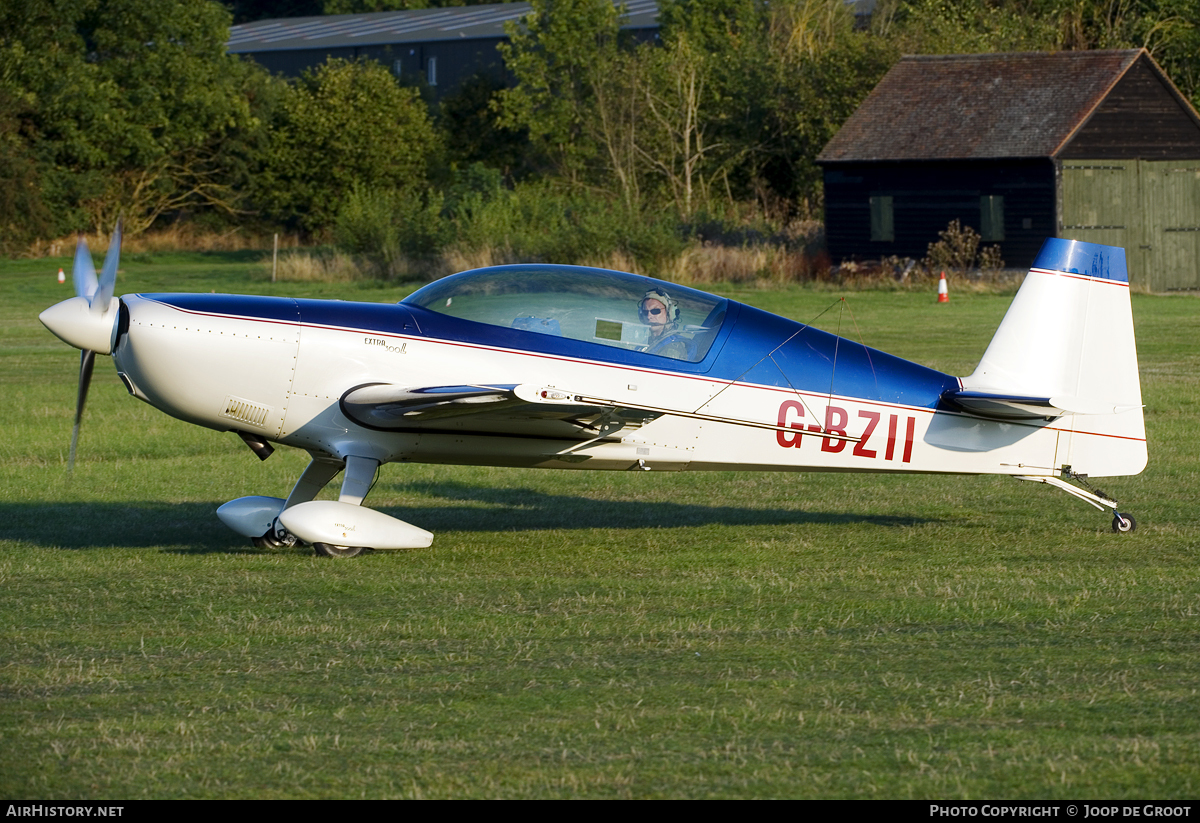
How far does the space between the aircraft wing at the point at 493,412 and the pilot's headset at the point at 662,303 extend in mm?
588

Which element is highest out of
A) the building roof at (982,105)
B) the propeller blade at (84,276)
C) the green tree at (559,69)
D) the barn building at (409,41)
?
the barn building at (409,41)

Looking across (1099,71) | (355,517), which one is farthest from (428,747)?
(1099,71)

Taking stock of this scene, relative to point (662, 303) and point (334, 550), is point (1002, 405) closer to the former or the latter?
point (662, 303)

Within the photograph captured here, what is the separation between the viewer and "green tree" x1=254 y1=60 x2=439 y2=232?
5409cm

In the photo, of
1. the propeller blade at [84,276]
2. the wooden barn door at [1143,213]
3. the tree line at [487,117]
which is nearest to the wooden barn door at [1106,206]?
the wooden barn door at [1143,213]

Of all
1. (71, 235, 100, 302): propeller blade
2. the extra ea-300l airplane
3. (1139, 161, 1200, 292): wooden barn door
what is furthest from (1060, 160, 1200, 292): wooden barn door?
(71, 235, 100, 302): propeller blade

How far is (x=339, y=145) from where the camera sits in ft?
176

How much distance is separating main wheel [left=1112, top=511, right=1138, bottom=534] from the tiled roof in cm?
2561

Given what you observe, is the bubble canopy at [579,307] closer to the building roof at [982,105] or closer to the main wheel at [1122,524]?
the main wheel at [1122,524]

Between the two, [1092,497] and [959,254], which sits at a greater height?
[959,254]

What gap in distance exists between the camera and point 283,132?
2188 inches

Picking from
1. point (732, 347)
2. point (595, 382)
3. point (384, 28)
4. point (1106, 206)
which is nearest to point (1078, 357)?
point (732, 347)

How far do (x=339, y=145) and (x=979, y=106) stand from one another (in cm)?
2683

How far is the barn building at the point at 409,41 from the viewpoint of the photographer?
244ft
